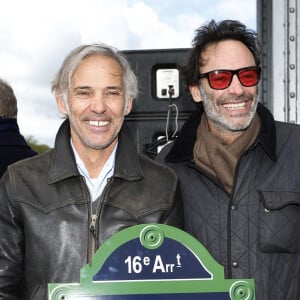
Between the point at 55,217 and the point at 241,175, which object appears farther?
the point at 241,175

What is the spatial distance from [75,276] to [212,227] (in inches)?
22.4

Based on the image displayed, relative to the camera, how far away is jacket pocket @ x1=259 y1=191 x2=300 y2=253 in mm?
2119

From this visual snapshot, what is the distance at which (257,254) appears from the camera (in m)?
2.14

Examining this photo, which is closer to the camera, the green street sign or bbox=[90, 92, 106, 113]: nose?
the green street sign

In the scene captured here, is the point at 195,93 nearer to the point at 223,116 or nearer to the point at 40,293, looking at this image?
the point at 223,116

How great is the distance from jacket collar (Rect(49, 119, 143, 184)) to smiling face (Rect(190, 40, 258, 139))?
0.40 metres

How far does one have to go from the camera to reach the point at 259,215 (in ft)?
7.07

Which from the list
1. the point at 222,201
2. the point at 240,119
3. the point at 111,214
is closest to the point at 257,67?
the point at 240,119

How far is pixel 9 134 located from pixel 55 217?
1.30 metres

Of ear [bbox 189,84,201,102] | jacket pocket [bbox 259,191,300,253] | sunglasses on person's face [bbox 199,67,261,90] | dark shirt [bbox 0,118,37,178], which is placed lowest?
jacket pocket [bbox 259,191,300,253]

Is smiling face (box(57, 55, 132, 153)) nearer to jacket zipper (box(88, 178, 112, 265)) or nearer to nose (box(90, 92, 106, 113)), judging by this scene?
nose (box(90, 92, 106, 113))

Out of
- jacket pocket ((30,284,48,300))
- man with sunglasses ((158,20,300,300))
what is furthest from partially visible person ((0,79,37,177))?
jacket pocket ((30,284,48,300))

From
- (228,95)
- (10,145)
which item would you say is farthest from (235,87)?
(10,145)

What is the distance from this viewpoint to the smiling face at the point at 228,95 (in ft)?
7.21
